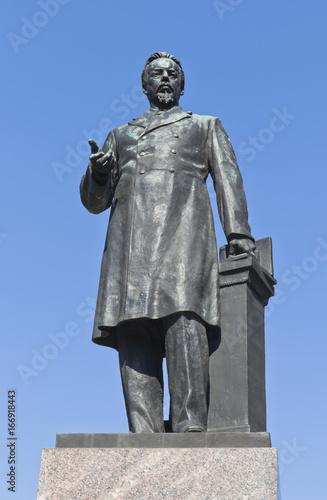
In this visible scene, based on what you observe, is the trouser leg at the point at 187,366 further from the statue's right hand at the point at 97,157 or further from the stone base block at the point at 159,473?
the statue's right hand at the point at 97,157

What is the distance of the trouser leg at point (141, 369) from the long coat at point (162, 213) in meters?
0.22

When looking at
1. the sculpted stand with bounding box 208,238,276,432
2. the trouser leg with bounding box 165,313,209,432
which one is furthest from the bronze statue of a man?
the sculpted stand with bounding box 208,238,276,432

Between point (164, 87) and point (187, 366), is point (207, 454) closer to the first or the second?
point (187, 366)

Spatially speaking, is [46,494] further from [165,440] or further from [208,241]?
[208,241]

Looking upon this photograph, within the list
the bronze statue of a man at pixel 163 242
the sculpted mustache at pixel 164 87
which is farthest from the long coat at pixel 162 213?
the sculpted mustache at pixel 164 87

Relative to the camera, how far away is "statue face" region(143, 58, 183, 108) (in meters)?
9.93

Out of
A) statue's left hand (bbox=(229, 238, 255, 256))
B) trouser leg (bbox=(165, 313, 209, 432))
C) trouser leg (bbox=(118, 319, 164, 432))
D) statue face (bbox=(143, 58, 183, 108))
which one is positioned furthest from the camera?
statue face (bbox=(143, 58, 183, 108))

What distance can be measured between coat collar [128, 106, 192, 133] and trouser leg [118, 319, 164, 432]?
7.21 ft

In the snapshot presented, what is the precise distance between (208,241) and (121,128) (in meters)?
1.74

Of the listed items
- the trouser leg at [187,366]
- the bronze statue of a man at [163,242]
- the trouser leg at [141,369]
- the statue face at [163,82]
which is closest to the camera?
the trouser leg at [187,366]

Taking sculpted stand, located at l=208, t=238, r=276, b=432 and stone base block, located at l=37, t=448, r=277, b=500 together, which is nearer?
stone base block, located at l=37, t=448, r=277, b=500

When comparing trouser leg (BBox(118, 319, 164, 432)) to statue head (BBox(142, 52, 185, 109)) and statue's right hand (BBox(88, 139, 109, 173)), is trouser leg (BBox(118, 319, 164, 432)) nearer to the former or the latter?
statue's right hand (BBox(88, 139, 109, 173))

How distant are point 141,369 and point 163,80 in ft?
10.6

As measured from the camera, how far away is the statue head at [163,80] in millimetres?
9930
